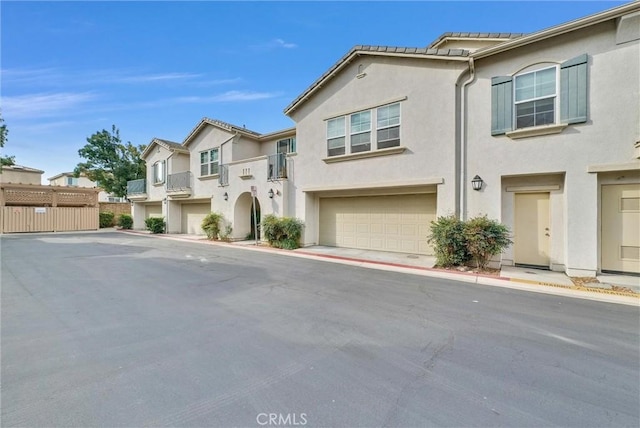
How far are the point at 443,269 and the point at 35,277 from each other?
1152cm

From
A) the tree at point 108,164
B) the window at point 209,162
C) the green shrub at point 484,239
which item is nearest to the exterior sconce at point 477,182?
the green shrub at point 484,239

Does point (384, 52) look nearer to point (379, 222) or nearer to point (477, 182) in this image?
point (477, 182)

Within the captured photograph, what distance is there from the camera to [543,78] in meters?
7.73

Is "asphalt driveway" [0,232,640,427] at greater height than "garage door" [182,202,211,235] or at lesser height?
lesser

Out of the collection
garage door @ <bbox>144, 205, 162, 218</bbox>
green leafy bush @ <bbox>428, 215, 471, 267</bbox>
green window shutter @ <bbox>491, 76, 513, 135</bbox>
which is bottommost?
green leafy bush @ <bbox>428, 215, 471, 267</bbox>

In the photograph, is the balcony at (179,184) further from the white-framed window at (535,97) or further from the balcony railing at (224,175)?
the white-framed window at (535,97)

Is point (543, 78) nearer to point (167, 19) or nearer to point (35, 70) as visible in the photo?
point (167, 19)

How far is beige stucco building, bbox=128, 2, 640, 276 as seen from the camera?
704 cm

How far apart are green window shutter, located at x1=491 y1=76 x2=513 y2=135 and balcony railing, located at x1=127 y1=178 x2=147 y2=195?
25312mm

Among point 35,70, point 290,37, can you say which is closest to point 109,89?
point 35,70

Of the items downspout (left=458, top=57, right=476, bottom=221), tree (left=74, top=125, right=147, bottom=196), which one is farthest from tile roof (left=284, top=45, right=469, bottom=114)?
tree (left=74, top=125, right=147, bottom=196)

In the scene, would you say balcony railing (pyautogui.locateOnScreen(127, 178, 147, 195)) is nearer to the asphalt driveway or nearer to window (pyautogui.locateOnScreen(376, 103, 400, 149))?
the asphalt driveway

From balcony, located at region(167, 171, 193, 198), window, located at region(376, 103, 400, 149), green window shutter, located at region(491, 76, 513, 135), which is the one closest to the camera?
green window shutter, located at region(491, 76, 513, 135)

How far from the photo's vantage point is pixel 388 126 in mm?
10383
